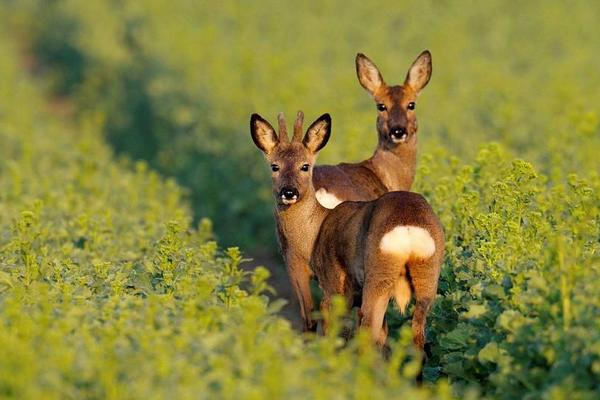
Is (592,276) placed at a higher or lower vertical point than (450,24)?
lower

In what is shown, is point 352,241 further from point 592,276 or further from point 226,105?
point 226,105

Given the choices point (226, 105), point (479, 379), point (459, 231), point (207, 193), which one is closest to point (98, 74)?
point (226, 105)

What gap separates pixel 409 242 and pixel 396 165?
3491mm

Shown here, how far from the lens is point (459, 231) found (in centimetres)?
970

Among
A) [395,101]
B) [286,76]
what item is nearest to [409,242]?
[395,101]

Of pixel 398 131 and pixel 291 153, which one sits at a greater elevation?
pixel 398 131

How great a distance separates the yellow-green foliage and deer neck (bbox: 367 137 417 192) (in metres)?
1.65

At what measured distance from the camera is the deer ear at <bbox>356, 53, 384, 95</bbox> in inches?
451

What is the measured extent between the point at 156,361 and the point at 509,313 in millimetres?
2244

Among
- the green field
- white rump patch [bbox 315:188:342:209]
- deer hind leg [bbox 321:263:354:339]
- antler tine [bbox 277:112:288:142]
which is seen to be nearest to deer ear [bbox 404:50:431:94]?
the green field

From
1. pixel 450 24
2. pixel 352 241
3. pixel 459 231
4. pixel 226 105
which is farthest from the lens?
pixel 450 24

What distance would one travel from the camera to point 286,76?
19922mm

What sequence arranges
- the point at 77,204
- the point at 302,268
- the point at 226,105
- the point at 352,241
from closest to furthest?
the point at 352,241
the point at 302,268
the point at 77,204
the point at 226,105

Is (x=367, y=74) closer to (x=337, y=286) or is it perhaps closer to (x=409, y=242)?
(x=337, y=286)
